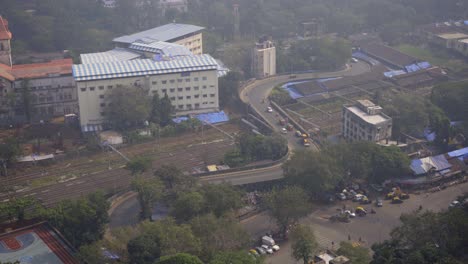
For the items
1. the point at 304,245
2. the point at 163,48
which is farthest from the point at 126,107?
the point at 304,245

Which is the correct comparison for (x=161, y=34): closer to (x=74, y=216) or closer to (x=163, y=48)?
(x=163, y=48)

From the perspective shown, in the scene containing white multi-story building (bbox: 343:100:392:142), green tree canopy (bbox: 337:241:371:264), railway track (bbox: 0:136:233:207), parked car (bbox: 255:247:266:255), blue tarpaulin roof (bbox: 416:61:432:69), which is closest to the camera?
green tree canopy (bbox: 337:241:371:264)

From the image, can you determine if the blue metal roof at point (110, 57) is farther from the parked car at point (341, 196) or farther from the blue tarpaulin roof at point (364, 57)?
the parked car at point (341, 196)

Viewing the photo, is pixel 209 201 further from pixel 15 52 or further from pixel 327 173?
pixel 15 52

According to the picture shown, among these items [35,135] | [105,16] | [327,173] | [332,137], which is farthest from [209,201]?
[105,16]

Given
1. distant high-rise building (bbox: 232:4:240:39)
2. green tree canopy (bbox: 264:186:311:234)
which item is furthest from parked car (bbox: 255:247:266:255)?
distant high-rise building (bbox: 232:4:240:39)

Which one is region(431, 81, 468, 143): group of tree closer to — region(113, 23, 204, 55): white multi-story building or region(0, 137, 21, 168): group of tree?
region(113, 23, 204, 55): white multi-story building
